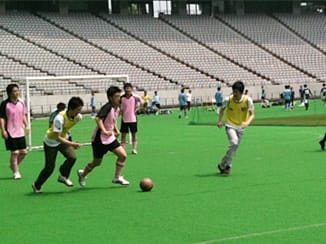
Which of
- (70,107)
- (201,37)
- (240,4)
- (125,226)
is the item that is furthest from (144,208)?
(240,4)

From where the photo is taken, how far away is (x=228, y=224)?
961 centimetres

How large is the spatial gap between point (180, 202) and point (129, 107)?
851 centimetres

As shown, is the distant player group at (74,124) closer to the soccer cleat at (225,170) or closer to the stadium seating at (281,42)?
the soccer cleat at (225,170)

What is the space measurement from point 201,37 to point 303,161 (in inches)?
1741

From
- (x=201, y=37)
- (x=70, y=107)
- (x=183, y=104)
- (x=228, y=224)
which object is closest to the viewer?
(x=228, y=224)

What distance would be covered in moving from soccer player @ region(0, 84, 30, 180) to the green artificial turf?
0.58 meters

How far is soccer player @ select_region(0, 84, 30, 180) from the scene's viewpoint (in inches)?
588

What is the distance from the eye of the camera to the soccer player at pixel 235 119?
1491 cm

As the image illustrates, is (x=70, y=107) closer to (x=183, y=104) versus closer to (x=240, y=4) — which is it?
(x=183, y=104)

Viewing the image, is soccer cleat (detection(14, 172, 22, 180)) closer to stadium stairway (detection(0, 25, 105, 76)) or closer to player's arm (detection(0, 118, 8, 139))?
player's arm (detection(0, 118, 8, 139))

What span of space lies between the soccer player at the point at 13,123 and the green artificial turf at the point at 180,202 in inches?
22.9

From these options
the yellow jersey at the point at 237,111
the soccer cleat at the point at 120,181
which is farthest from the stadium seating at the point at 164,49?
the soccer cleat at the point at 120,181

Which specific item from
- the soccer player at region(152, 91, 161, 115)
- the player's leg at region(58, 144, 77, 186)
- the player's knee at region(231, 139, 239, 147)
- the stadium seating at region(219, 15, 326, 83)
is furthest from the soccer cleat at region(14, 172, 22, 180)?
the stadium seating at region(219, 15, 326, 83)

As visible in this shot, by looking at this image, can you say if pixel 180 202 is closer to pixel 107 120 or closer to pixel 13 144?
pixel 107 120
